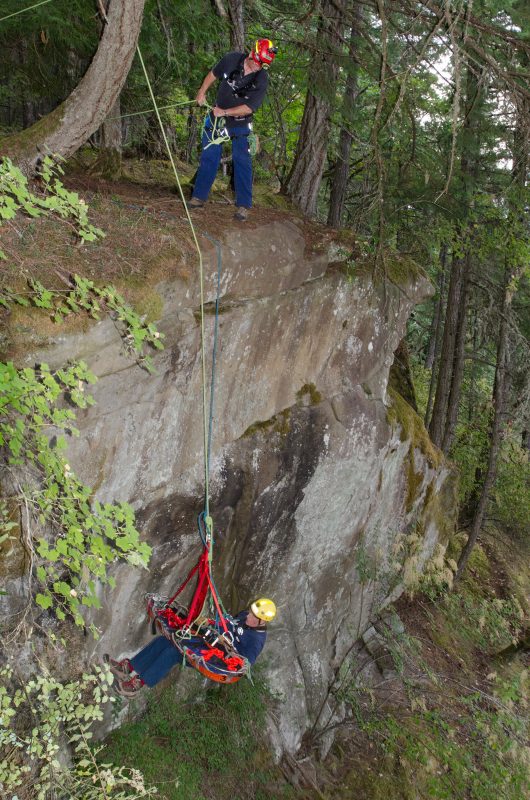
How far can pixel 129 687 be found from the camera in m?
5.92

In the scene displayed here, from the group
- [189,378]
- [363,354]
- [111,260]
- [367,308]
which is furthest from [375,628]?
[111,260]

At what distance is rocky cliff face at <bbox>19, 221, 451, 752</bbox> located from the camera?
5.44 m

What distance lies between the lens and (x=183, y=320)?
5.48m

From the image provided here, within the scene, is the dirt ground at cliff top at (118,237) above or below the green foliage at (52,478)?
above

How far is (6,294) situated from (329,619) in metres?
6.94

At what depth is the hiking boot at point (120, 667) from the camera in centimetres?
591

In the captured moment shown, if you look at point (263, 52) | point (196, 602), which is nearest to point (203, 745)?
point (196, 602)

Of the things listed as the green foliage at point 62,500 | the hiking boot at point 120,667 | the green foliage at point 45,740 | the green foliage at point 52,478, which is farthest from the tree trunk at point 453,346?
the green foliage at point 45,740

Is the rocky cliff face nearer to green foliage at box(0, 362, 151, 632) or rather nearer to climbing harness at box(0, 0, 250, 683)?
climbing harness at box(0, 0, 250, 683)

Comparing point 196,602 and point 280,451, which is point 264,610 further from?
point 280,451

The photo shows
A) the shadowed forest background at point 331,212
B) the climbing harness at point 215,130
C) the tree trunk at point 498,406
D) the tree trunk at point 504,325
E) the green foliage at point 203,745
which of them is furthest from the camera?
the tree trunk at point 498,406

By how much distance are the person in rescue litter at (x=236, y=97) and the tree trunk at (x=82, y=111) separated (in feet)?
3.01

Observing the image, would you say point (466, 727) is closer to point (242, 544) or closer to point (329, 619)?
point (329, 619)

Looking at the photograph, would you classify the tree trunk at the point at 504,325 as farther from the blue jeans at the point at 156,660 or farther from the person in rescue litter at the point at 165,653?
the blue jeans at the point at 156,660
